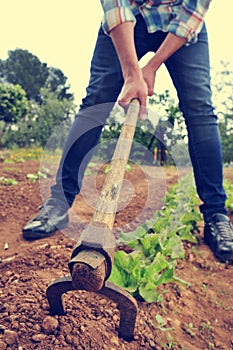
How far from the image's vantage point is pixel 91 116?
2.30m

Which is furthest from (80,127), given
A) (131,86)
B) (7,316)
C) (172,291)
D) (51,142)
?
(7,316)

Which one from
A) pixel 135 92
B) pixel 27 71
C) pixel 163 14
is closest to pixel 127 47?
pixel 135 92

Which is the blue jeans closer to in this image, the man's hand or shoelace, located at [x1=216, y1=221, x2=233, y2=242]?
shoelace, located at [x1=216, y1=221, x2=233, y2=242]

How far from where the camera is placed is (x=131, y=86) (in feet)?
5.74

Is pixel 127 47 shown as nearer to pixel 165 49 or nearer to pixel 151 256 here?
pixel 165 49

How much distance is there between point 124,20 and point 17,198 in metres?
2.06

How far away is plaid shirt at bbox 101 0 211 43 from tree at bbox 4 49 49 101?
1077 inches

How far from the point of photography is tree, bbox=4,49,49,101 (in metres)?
28.9

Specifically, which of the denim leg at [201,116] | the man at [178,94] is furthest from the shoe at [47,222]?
the denim leg at [201,116]

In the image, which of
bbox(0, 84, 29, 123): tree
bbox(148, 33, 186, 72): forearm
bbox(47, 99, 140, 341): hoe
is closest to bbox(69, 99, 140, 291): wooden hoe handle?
bbox(47, 99, 140, 341): hoe

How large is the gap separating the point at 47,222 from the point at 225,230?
42.0 inches

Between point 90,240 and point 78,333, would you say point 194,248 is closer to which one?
point 78,333

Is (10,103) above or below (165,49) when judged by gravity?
above

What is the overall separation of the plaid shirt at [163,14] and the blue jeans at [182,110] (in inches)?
3.3
